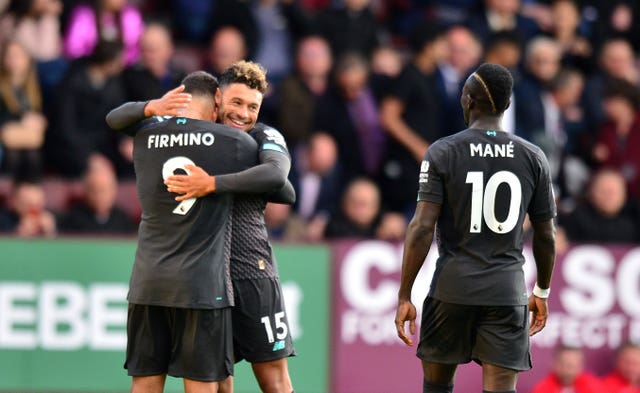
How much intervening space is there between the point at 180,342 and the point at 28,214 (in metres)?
5.09

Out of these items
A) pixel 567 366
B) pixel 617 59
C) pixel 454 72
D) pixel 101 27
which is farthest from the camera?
pixel 617 59

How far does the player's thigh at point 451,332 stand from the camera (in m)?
7.35

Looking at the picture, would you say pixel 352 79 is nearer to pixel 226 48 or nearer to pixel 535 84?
pixel 226 48

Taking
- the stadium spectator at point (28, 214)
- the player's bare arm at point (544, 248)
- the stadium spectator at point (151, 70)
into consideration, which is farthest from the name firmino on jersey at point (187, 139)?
the stadium spectator at point (151, 70)

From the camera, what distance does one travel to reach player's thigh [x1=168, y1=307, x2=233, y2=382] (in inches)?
279

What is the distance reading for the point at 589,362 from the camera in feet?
39.1

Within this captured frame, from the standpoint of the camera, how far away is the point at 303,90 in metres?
13.3

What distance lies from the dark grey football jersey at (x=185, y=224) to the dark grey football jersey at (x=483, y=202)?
1137mm

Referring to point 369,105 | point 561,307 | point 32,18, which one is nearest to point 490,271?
point 561,307

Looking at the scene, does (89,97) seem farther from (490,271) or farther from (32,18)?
(490,271)

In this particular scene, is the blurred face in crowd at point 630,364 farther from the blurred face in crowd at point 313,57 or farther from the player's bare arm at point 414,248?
the player's bare arm at point 414,248

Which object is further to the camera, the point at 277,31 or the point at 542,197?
the point at 277,31

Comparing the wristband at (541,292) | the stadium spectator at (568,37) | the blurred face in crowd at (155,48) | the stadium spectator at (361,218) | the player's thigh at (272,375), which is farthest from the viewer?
the stadium spectator at (568,37)

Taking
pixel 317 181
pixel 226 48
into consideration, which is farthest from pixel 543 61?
pixel 226 48
